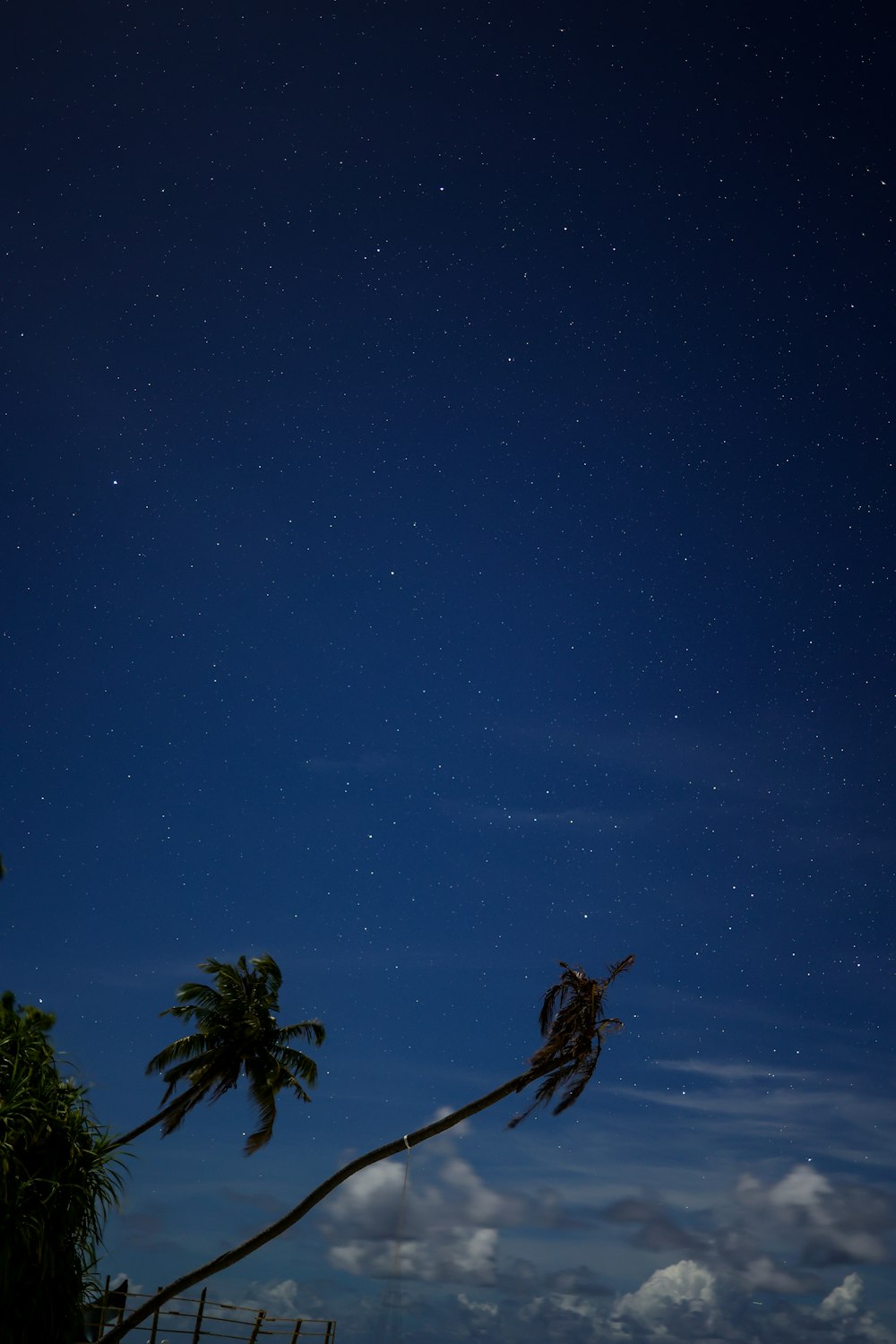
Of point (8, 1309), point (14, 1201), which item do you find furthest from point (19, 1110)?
point (8, 1309)

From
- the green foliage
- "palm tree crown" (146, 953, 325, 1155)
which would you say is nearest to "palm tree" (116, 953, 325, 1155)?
"palm tree crown" (146, 953, 325, 1155)

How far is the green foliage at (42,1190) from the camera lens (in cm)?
1927

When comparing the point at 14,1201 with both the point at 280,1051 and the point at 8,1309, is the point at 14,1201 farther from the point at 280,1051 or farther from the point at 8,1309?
the point at 280,1051

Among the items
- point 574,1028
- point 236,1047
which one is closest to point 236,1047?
point 236,1047

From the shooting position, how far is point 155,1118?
1533 inches

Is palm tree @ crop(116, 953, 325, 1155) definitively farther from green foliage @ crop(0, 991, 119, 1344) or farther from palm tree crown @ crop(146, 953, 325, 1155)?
green foliage @ crop(0, 991, 119, 1344)

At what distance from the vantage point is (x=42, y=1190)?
20078 mm

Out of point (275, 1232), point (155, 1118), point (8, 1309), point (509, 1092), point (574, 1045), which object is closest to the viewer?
point (8, 1309)

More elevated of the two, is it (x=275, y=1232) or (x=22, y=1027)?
(x=22, y=1027)

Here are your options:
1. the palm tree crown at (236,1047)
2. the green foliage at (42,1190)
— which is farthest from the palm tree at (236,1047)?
the green foliage at (42,1190)

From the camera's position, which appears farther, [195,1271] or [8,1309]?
[195,1271]

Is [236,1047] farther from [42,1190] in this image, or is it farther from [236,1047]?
[42,1190]

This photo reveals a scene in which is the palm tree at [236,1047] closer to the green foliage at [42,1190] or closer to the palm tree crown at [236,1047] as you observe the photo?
the palm tree crown at [236,1047]

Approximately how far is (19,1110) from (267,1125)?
21.4 m
